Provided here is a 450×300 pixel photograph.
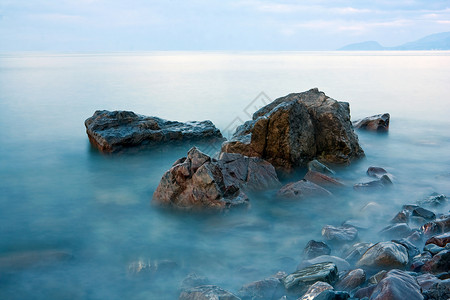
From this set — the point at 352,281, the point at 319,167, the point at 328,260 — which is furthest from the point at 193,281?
the point at 319,167

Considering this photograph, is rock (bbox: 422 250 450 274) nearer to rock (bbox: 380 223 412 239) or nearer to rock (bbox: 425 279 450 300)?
rock (bbox: 425 279 450 300)

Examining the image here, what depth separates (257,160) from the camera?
356 inches

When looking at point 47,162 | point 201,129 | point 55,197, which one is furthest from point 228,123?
point 55,197

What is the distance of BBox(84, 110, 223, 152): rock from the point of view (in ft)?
37.2

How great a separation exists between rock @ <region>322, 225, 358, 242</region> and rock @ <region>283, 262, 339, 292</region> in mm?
1336

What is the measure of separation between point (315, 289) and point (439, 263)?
62.6 inches

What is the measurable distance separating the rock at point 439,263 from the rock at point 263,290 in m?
1.75

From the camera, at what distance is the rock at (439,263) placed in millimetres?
4859

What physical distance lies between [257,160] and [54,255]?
15.0ft

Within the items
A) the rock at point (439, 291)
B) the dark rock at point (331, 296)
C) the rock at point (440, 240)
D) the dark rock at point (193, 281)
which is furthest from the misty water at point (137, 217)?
the rock at point (439, 291)

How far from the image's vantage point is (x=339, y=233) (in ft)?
21.0

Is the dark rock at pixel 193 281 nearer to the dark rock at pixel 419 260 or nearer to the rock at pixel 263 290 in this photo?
the rock at pixel 263 290

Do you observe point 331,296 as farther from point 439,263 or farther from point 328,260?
point 439,263

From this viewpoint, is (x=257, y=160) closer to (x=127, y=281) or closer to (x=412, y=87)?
(x=127, y=281)
